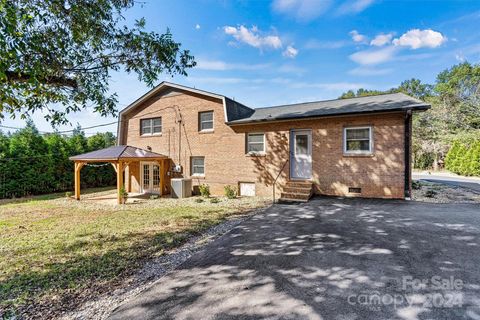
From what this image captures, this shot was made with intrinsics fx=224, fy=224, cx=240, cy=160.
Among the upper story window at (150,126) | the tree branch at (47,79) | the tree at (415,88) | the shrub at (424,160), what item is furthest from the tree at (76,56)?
the tree at (415,88)

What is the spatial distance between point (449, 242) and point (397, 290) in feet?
8.64

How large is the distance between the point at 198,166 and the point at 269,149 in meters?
4.54

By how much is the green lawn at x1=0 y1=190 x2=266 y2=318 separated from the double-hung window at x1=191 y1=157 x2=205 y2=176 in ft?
11.0

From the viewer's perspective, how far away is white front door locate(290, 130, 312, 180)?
1020 cm

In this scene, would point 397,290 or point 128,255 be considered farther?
point 128,255

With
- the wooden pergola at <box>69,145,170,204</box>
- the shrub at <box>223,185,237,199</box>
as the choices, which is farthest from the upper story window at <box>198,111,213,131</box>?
the shrub at <box>223,185,237,199</box>

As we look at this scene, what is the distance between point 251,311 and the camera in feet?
8.90

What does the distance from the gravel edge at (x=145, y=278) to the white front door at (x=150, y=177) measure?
922 centimetres

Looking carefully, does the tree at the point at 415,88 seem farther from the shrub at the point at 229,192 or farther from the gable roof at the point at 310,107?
the shrub at the point at 229,192

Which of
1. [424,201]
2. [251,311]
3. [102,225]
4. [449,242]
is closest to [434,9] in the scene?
[424,201]

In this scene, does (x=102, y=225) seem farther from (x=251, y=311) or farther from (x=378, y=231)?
(x=378, y=231)

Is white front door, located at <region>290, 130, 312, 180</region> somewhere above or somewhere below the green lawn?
above

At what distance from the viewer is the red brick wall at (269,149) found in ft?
28.4

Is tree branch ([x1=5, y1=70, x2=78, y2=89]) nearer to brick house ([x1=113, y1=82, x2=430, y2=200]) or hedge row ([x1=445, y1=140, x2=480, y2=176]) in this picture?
brick house ([x1=113, y1=82, x2=430, y2=200])
